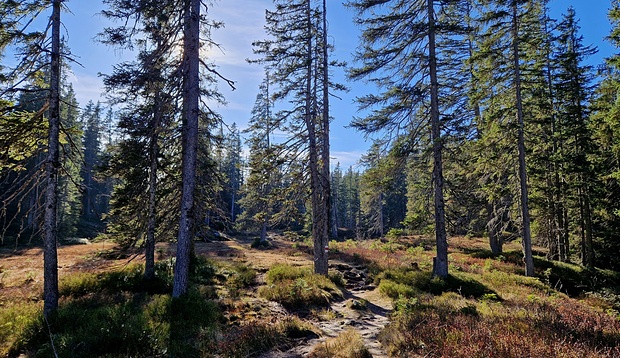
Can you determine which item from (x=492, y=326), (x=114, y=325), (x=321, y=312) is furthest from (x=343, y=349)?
(x=114, y=325)

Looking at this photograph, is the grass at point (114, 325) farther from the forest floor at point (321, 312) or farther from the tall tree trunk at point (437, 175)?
the tall tree trunk at point (437, 175)

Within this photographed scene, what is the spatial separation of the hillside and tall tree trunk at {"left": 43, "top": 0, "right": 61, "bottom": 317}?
0.85m

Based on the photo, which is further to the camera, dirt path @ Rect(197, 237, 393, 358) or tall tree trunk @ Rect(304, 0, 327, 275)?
tall tree trunk @ Rect(304, 0, 327, 275)

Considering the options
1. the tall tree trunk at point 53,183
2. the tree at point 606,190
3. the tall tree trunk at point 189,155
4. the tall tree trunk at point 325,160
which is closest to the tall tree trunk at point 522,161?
the tree at point 606,190

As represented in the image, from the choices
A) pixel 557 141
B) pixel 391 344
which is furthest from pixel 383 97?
pixel 557 141

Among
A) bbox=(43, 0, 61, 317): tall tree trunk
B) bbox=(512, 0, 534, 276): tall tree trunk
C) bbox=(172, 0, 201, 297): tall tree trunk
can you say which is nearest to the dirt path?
bbox=(172, 0, 201, 297): tall tree trunk

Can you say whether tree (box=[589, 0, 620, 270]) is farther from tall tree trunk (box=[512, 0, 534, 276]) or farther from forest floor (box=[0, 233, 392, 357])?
forest floor (box=[0, 233, 392, 357])

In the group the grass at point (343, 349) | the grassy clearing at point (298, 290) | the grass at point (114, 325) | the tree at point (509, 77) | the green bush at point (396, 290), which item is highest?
the tree at point (509, 77)

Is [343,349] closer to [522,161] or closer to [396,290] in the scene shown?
[396,290]

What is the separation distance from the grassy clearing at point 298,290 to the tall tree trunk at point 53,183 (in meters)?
6.79

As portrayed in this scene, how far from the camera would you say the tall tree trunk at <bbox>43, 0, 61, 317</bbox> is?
9.48 metres

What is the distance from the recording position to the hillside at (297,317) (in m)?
6.10

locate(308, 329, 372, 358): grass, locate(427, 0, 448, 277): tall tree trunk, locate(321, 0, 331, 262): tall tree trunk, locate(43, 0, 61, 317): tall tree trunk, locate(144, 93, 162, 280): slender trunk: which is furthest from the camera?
locate(321, 0, 331, 262): tall tree trunk

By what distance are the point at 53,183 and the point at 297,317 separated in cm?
864
